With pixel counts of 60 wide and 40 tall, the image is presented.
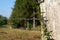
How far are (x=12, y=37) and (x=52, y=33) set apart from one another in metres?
5.93

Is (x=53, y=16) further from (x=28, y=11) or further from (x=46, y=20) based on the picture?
(x=28, y=11)

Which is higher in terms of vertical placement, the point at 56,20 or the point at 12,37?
the point at 56,20

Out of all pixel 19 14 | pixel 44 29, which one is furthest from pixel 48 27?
pixel 19 14

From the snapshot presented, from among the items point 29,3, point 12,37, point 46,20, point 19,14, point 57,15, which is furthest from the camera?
point 19,14

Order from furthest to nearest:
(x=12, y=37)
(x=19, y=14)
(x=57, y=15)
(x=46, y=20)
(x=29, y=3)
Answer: (x=19, y=14), (x=29, y=3), (x=12, y=37), (x=46, y=20), (x=57, y=15)

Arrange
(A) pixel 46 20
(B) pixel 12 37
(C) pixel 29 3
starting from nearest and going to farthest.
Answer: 1. (A) pixel 46 20
2. (B) pixel 12 37
3. (C) pixel 29 3

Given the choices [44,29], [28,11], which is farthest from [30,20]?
[44,29]

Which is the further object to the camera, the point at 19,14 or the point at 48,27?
the point at 19,14

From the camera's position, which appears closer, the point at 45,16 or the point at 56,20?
the point at 56,20

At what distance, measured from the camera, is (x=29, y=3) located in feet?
83.0

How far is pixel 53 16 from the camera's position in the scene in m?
2.28

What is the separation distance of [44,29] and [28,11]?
23.6 meters

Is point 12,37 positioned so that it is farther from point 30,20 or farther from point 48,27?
point 30,20

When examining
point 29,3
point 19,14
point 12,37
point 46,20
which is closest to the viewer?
point 46,20
